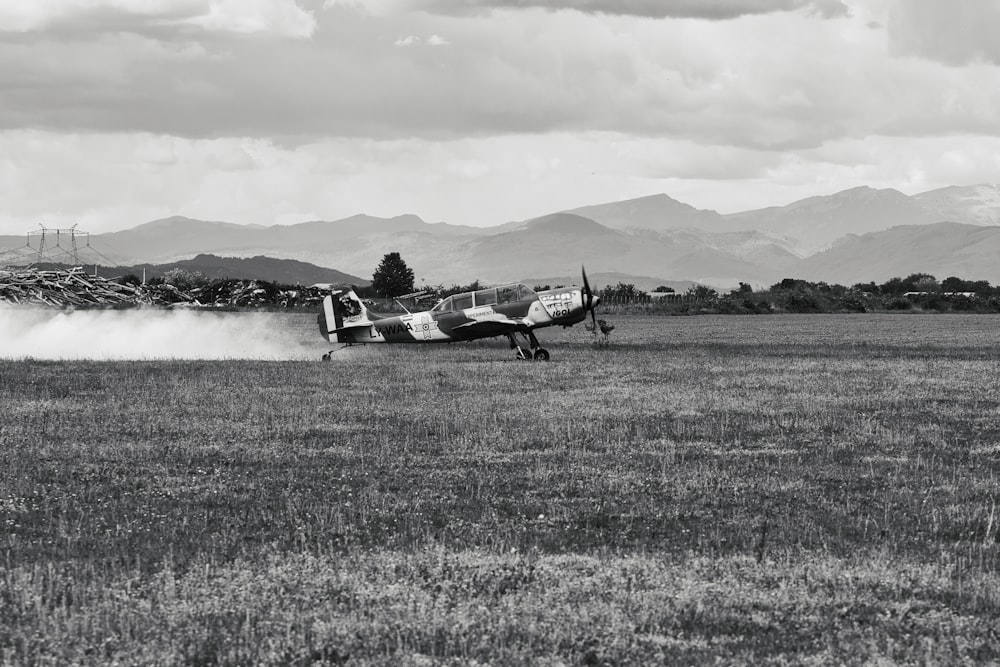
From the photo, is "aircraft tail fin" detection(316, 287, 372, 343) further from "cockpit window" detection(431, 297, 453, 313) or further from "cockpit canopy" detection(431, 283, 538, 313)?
"cockpit canopy" detection(431, 283, 538, 313)

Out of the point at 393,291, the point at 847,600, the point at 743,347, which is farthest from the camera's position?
the point at 393,291

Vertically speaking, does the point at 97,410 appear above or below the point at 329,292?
below

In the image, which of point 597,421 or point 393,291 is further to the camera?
point 393,291

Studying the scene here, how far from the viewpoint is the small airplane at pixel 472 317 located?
109ft

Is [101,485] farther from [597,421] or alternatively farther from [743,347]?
[743,347]

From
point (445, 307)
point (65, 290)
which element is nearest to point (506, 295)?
point (445, 307)

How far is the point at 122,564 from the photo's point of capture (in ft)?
30.9

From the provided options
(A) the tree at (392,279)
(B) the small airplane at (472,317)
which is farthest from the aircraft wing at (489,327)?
(A) the tree at (392,279)

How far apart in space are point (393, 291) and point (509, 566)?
82992mm

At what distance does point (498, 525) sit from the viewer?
11.0 metres

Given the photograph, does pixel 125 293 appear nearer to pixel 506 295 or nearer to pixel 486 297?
pixel 486 297

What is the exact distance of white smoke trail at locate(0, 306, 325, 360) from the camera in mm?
34875

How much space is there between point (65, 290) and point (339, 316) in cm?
2704

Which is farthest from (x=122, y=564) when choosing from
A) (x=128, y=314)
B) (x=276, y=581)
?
(x=128, y=314)
